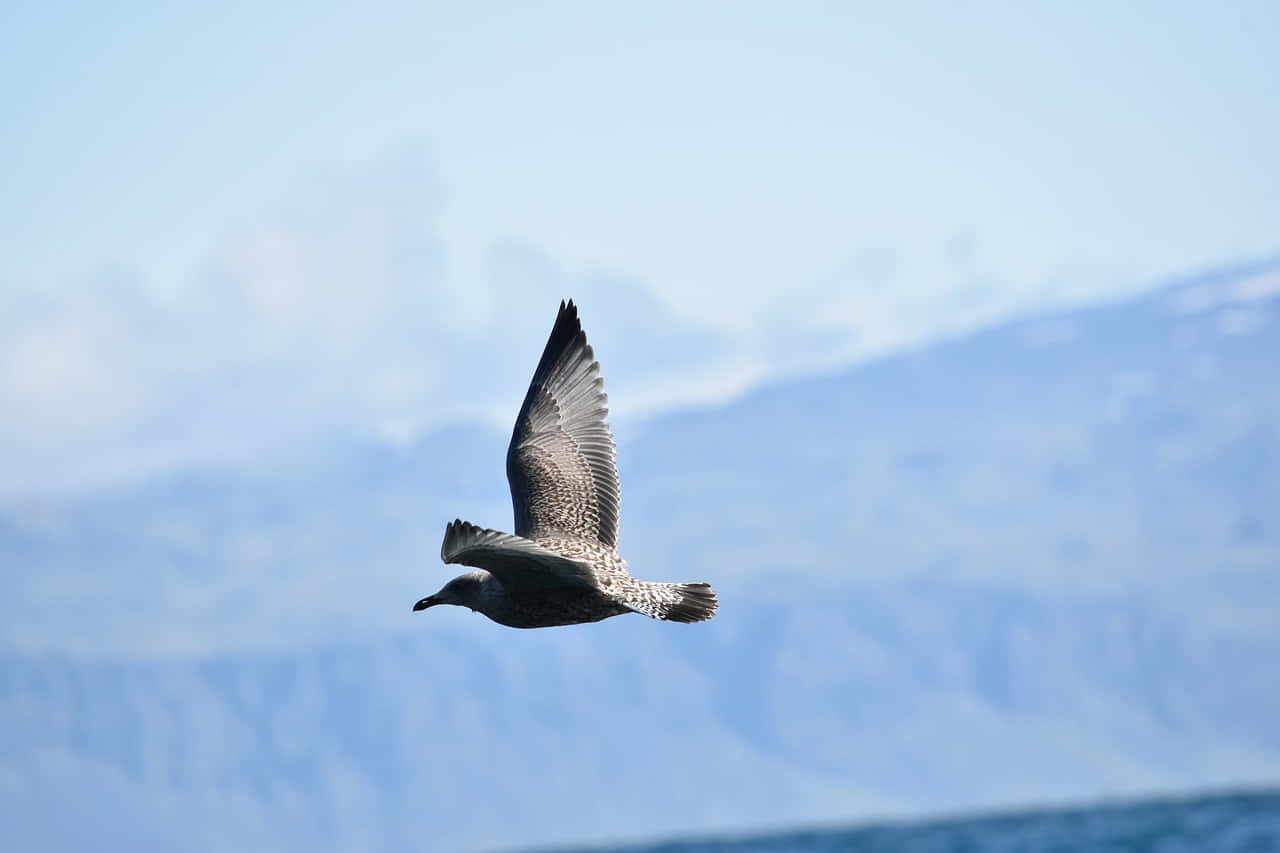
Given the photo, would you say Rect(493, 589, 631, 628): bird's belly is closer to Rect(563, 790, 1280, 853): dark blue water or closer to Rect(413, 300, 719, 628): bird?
Rect(413, 300, 719, 628): bird

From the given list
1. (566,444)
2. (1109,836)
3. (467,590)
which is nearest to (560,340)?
(566,444)

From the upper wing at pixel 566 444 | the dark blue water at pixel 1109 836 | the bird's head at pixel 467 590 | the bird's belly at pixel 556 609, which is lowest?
the bird's belly at pixel 556 609

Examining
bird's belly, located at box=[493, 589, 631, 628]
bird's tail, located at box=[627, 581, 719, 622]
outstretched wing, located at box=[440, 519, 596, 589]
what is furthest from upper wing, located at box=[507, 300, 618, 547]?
outstretched wing, located at box=[440, 519, 596, 589]

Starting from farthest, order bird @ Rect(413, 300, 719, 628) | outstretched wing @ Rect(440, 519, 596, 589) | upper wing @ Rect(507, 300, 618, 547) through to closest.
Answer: upper wing @ Rect(507, 300, 618, 547) < bird @ Rect(413, 300, 719, 628) < outstretched wing @ Rect(440, 519, 596, 589)

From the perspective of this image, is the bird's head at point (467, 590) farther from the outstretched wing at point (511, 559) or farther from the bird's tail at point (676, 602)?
the bird's tail at point (676, 602)

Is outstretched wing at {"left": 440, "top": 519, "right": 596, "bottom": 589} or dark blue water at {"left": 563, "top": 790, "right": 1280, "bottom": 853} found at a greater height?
dark blue water at {"left": 563, "top": 790, "right": 1280, "bottom": 853}

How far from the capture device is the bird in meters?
16.5

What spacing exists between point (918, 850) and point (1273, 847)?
151 feet

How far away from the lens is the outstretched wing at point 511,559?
1518cm

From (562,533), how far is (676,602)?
265cm

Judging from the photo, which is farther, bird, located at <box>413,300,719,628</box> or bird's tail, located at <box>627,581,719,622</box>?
bird's tail, located at <box>627,581,719,622</box>

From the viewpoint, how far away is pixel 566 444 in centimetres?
2066

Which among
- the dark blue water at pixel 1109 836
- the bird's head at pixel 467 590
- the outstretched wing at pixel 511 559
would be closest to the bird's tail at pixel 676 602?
the outstretched wing at pixel 511 559

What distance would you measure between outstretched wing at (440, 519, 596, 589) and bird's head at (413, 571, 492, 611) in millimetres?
264
